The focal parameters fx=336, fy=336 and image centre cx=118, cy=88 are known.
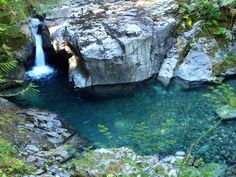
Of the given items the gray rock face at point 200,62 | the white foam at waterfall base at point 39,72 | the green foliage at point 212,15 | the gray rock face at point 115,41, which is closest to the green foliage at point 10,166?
the gray rock face at point 115,41

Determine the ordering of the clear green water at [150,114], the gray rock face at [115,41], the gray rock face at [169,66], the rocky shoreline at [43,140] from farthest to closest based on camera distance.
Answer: the gray rock face at [169,66] < the gray rock face at [115,41] < the clear green water at [150,114] < the rocky shoreline at [43,140]

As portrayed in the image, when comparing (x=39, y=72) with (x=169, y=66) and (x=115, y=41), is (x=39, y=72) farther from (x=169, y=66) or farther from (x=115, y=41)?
(x=169, y=66)

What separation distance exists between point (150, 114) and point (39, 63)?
3.87 metres

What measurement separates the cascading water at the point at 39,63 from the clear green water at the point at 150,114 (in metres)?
0.47

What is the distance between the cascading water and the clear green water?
469mm

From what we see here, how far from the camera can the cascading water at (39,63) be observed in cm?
938

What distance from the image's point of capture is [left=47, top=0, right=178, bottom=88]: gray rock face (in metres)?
8.55

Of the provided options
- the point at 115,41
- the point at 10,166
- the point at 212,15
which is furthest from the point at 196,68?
the point at 10,166

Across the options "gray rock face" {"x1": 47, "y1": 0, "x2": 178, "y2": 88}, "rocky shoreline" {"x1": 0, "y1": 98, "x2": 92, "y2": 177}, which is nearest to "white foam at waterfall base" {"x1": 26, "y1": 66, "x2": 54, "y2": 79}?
"gray rock face" {"x1": 47, "y1": 0, "x2": 178, "y2": 88}

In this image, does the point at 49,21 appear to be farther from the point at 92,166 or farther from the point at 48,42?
the point at 92,166

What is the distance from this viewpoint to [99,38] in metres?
8.68

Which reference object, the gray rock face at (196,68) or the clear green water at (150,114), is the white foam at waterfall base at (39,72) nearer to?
the clear green water at (150,114)

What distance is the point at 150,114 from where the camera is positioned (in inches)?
301

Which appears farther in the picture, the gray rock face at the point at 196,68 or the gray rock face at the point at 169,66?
the gray rock face at the point at 169,66
